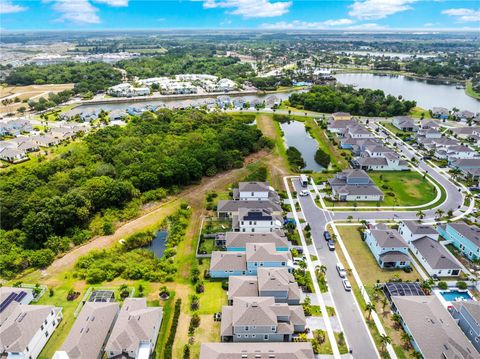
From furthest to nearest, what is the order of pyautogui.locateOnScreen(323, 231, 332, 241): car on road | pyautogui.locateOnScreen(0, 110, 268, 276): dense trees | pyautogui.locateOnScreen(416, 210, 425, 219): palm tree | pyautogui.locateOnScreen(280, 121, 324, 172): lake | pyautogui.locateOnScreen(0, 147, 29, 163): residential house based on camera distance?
pyautogui.locateOnScreen(280, 121, 324, 172): lake < pyautogui.locateOnScreen(0, 147, 29, 163): residential house < pyautogui.locateOnScreen(416, 210, 425, 219): palm tree < pyautogui.locateOnScreen(323, 231, 332, 241): car on road < pyautogui.locateOnScreen(0, 110, 268, 276): dense trees

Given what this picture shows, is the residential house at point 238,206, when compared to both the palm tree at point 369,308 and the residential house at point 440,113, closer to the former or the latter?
the palm tree at point 369,308

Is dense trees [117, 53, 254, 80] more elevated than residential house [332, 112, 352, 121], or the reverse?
dense trees [117, 53, 254, 80]

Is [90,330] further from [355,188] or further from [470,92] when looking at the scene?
[470,92]

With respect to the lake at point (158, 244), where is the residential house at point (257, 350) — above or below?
above

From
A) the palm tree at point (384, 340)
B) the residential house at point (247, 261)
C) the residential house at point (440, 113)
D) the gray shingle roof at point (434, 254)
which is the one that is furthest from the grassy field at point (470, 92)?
the palm tree at point (384, 340)

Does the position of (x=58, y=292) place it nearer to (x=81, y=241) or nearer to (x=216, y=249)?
(x=81, y=241)

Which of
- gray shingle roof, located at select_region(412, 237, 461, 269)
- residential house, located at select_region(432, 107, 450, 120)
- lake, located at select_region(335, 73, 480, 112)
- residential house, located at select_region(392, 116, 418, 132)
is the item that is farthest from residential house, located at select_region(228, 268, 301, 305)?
lake, located at select_region(335, 73, 480, 112)

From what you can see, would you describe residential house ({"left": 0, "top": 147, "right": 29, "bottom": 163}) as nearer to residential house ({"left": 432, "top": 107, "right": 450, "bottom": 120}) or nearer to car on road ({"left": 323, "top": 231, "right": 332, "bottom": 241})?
car on road ({"left": 323, "top": 231, "right": 332, "bottom": 241})
